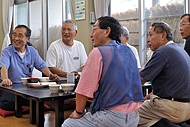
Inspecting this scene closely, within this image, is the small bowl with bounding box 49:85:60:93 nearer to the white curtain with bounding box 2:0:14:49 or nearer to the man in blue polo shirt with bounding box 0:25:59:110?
the man in blue polo shirt with bounding box 0:25:59:110

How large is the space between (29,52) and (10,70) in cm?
35

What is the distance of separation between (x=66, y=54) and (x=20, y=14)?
4.62 m

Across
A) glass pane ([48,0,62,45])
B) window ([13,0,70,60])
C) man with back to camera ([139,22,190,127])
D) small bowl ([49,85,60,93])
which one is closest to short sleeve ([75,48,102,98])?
small bowl ([49,85,60,93])

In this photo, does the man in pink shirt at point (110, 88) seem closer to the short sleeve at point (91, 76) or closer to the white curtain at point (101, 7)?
the short sleeve at point (91, 76)

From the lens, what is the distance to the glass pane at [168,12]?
4.04 meters

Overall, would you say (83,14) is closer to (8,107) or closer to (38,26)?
(38,26)

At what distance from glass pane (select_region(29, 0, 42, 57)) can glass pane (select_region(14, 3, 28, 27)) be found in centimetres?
45

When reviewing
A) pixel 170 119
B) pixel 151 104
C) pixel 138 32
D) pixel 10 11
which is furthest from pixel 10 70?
pixel 10 11

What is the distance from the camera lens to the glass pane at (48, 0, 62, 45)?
6.22 metres

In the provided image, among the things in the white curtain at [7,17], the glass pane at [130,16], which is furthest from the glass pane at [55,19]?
the white curtain at [7,17]

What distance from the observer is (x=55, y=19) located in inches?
248

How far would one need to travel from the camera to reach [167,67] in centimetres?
212

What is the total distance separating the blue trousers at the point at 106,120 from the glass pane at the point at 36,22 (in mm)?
5213

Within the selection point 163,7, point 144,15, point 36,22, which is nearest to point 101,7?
point 144,15
